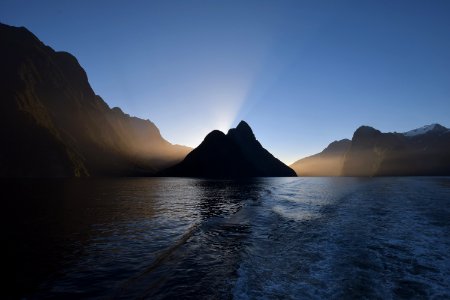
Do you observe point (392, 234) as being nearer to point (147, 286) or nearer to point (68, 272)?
point (147, 286)

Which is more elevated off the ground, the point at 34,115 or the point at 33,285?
the point at 34,115

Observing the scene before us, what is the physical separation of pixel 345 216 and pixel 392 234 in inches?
400

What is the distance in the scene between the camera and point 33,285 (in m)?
13.0

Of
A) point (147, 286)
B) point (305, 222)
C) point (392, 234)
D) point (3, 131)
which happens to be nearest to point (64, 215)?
point (147, 286)

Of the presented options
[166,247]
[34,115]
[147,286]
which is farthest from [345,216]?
[34,115]

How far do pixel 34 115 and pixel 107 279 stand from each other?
734 ft

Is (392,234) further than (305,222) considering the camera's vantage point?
No

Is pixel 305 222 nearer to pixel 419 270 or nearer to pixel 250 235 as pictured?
pixel 250 235

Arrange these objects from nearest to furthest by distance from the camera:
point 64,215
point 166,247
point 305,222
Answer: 1. point 166,247
2. point 305,222
3. point 64,215

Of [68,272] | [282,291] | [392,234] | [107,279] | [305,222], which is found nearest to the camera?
[282,291]

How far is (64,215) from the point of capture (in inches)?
1302

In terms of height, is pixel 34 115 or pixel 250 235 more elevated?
pixel 34 115

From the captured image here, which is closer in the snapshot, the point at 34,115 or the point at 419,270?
the point at 419,270

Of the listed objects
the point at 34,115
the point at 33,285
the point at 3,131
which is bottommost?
the point at 33,285
